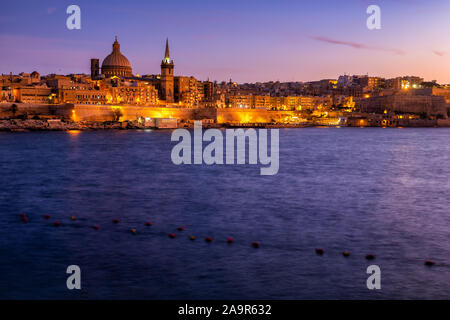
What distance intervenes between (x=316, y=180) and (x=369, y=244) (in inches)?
404

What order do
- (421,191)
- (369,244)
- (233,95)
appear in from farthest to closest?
(233,95) < (421,191) < (369,244)

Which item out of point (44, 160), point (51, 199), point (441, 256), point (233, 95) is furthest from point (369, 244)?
point (233, 95)

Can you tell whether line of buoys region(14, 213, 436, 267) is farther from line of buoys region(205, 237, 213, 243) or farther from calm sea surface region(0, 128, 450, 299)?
calm sea surface region(0, 128, 450, 299)

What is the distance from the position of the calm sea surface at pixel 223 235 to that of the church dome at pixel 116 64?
70596 millimetres

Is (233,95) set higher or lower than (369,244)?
higher

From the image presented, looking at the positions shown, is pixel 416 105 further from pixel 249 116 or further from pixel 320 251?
pixel 320 251

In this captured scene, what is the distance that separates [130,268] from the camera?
26.1 feet

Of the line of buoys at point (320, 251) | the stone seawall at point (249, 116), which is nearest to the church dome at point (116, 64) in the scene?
the stone seawall at point (249, 116)

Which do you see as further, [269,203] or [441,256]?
[269,203]

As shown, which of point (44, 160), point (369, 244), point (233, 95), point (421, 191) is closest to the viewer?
point (369, 244)

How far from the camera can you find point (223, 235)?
10211 millimetres

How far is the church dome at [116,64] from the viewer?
291 feet

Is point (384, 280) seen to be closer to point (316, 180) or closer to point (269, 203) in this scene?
point (269, 203)

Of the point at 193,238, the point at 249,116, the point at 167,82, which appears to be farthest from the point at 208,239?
the point at 167,82
